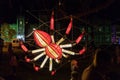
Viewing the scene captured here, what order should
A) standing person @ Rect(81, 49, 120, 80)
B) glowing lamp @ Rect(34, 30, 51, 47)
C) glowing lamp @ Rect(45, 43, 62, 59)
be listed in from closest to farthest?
standing person @ Rect(81, 49, 120, 80) → glowing lamp @ Rect(45, 43, 62, 59) → glowing lamp @ Rect(34, 30, 51, 47)

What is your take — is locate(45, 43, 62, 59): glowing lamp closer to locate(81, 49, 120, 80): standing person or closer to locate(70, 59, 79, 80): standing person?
locate(70, 59, 79, 80): standing person

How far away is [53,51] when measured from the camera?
10727mm

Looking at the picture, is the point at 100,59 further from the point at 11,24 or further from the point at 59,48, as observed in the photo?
the point at 11,24

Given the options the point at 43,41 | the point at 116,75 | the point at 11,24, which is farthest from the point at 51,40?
the point at 11,24

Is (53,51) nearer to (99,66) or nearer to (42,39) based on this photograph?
(42,39)

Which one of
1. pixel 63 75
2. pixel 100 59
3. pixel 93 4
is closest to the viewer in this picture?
pixel 100 59

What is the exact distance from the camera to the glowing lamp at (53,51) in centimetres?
1056

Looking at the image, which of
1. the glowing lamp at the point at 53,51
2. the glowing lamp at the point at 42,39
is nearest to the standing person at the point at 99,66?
the glowing lamp at the point at 53,51

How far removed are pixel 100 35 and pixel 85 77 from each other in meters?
48.6

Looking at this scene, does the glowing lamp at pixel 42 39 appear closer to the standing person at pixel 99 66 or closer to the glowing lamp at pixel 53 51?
the glowing lamp at pixel 53 51

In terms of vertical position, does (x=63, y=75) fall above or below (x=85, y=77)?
below

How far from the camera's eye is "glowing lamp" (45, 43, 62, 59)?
10.6 m

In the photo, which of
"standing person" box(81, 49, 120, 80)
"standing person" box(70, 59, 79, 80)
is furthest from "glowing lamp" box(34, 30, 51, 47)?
"standing person" box(81, 49, 120, 80)

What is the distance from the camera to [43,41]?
1088cm
